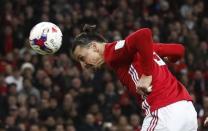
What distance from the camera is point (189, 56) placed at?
16.7 meters

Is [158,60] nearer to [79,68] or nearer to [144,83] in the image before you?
[144,83]

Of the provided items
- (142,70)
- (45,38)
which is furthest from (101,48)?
(45,38)

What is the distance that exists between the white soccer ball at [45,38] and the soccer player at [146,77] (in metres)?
0.93

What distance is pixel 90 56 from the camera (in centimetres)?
681

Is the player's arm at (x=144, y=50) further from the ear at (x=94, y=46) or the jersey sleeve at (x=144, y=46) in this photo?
the ear at (x=94, y=46)

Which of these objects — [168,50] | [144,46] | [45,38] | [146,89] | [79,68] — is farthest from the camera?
[79,68]

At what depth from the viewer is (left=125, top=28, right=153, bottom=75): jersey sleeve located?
20.8ft

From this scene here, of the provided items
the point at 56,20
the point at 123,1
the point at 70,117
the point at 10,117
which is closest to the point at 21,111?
the point at 10,117

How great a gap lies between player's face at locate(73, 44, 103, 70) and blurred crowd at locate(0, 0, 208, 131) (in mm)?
5182

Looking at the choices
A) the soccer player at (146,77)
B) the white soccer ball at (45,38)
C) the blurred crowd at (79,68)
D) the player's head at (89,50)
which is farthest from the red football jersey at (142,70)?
the blurred crowd at (79,68)

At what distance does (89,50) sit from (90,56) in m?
0.06

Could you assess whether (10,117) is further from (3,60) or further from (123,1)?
(123,1)

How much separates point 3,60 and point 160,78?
9736 mm

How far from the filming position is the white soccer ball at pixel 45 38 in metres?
7.78
